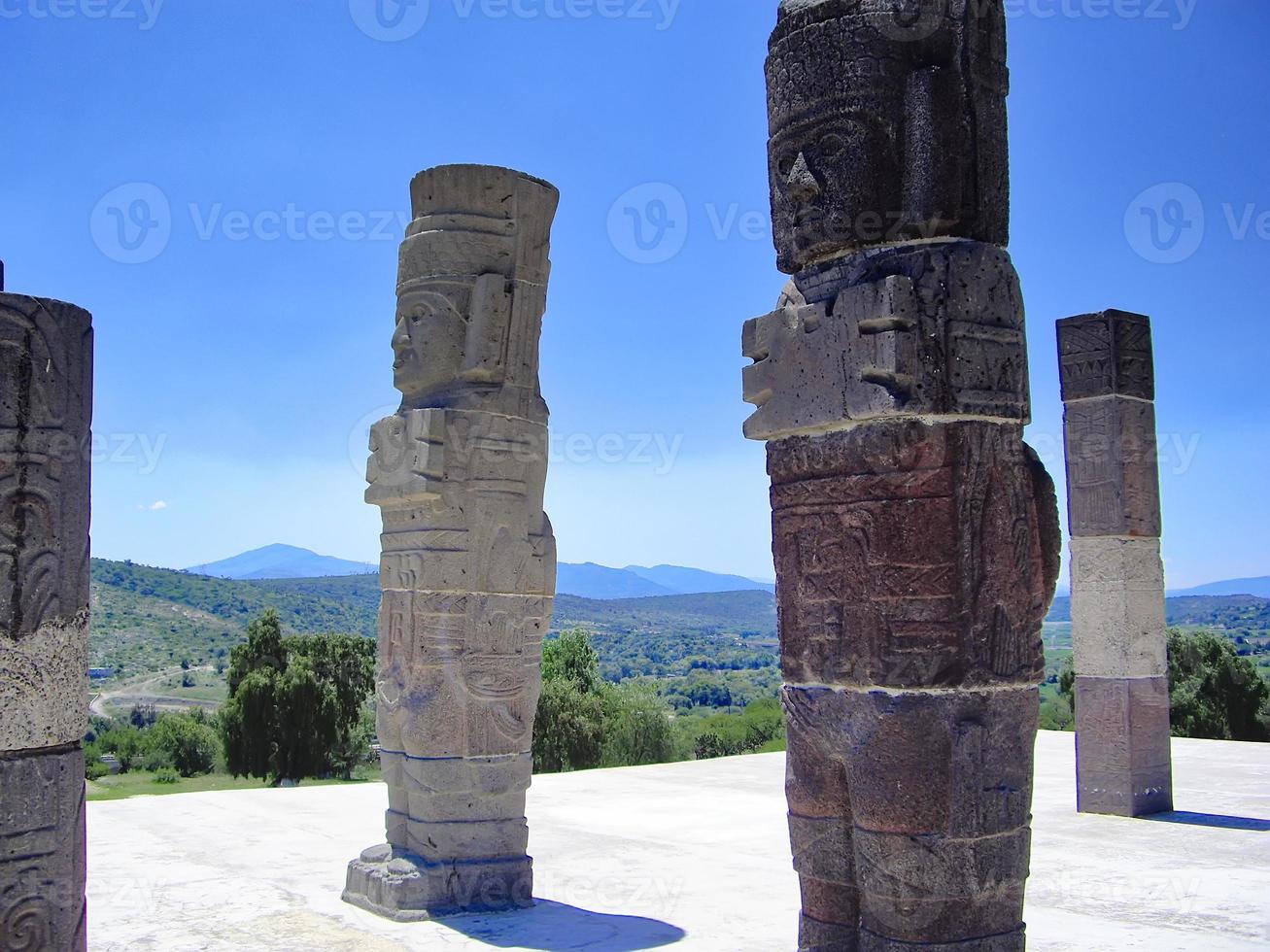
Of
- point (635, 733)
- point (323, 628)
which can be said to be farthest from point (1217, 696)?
point (323, 628)

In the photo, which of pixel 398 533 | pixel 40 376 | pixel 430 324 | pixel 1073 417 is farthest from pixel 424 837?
pixel 1073 417

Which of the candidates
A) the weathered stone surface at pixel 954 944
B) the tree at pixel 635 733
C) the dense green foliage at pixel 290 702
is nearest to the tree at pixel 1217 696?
the tree at pixel 635 733

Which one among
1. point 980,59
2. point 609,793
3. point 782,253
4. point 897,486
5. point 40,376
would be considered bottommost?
point 609,793

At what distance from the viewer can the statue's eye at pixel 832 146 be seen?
15.3ft

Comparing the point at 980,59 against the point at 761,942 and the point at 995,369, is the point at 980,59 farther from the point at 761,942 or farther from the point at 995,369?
the point at 761,942

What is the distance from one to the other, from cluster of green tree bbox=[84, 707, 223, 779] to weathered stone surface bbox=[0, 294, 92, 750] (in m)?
14.8

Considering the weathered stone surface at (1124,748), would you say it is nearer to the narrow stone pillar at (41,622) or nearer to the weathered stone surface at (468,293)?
the weathered stone surface at (468,293)

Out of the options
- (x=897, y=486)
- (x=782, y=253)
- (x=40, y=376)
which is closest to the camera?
(x=40, y=376)

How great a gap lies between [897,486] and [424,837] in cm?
403

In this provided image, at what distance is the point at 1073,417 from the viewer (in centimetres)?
1025

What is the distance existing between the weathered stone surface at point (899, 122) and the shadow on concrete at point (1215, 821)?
6.61 meters

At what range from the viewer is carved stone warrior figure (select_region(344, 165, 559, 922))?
703 cm

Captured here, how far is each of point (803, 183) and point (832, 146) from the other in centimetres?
18

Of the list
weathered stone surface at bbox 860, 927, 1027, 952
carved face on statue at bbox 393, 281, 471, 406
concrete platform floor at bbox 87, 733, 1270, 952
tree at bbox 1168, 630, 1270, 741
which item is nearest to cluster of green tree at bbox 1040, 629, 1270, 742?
tree at bbox 1168, 630, 1270, 741
